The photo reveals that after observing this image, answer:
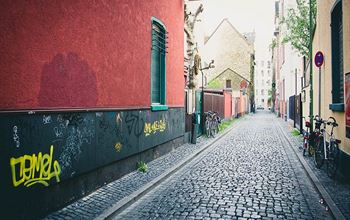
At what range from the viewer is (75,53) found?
5613mm

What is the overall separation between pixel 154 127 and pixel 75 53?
437 cm

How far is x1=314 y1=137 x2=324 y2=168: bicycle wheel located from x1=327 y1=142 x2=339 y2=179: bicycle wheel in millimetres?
587

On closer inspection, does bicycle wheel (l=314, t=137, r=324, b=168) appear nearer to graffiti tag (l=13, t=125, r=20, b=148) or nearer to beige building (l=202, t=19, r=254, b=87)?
graffiti tag (l=13, t=125, r=20, b=148)

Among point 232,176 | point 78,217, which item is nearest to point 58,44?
point 78,217

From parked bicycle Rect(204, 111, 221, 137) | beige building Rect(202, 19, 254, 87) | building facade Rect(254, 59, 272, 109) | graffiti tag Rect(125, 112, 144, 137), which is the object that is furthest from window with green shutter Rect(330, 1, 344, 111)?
building facade Rect(254, 59, 272, 109)

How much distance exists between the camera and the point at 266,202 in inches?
231

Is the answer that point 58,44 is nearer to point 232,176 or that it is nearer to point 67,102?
point 67,102

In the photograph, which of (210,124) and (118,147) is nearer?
(118,147)

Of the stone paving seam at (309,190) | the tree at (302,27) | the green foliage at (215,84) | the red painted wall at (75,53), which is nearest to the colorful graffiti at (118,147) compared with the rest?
the red painted wall at (75,53)

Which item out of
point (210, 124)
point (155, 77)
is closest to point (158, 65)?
point (155, 77)

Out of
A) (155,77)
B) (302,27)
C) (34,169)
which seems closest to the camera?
(34,169)

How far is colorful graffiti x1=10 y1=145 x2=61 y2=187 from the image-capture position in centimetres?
423

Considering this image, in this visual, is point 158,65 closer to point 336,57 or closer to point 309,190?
point 336,57

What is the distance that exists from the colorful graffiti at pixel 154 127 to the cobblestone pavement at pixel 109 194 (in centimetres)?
84
